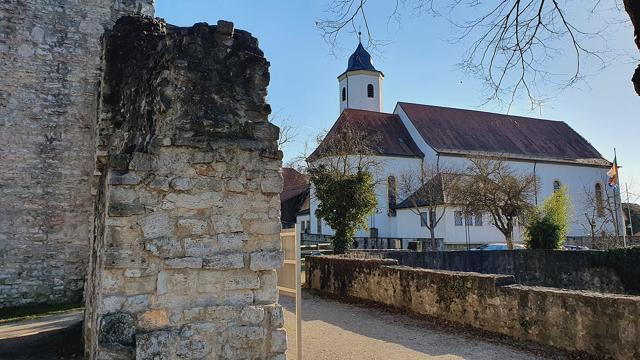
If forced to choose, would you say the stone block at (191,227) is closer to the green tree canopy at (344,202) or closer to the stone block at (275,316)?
the stone block at (275,316)

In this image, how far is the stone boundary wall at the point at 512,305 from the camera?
22.0 ft

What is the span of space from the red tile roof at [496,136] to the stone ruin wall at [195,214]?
1437 inches

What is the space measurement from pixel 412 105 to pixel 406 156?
6.65m

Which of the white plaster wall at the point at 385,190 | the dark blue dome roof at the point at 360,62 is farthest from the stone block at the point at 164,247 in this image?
the dark blue dome roof at the point at 360,62

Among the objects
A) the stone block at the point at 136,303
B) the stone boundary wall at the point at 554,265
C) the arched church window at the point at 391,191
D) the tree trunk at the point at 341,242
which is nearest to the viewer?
the stone block at the point at 136,303

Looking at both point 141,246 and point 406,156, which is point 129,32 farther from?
point 406,156

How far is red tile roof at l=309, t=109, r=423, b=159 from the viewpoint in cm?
3981

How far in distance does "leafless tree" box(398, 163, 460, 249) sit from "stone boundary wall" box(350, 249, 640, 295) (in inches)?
501

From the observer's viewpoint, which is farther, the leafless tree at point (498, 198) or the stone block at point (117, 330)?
the leafless tree at point (498, 198)

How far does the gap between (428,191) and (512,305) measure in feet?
85.1

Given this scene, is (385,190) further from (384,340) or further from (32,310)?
(384,340)

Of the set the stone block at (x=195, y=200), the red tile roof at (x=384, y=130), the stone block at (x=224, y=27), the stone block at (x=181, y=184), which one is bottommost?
the stone block at (x=195, y=200)

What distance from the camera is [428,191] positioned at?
33.8 metres


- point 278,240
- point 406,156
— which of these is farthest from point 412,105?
point 278,240
